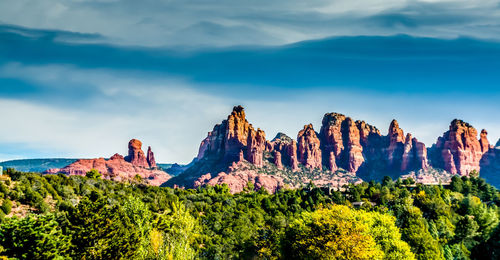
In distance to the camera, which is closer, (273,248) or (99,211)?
(99,211)

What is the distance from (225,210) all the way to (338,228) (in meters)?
53.4

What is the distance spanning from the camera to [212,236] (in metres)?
70.9

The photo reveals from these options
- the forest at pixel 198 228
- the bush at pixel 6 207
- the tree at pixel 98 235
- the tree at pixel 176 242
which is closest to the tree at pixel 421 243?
the forest at pixel 198 228

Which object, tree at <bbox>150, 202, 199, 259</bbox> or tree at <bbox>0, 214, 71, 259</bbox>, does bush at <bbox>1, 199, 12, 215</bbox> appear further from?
tree at <bbox>150, 202, 199, 259</bbox>

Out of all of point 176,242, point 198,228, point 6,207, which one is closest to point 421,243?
point 198,228

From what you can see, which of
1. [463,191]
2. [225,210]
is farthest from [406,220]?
[463,191]

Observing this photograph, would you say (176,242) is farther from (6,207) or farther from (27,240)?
(6,207)

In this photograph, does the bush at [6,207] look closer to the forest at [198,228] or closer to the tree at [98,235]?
the forest at [198,228]

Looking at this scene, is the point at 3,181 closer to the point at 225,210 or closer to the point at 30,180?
the point at 30,180

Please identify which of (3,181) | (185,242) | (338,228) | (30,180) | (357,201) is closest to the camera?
(185,242)

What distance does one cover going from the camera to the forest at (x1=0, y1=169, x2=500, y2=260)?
35.1 metres

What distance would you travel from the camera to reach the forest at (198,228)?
35125mm

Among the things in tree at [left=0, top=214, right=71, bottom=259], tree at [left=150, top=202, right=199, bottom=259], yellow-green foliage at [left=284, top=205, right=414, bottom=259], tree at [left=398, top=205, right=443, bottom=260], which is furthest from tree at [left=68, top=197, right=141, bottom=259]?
tree at [left=398, top=205, right=443, bottom=260]

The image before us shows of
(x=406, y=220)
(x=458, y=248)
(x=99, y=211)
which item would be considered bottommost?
(x=458, y=248)
